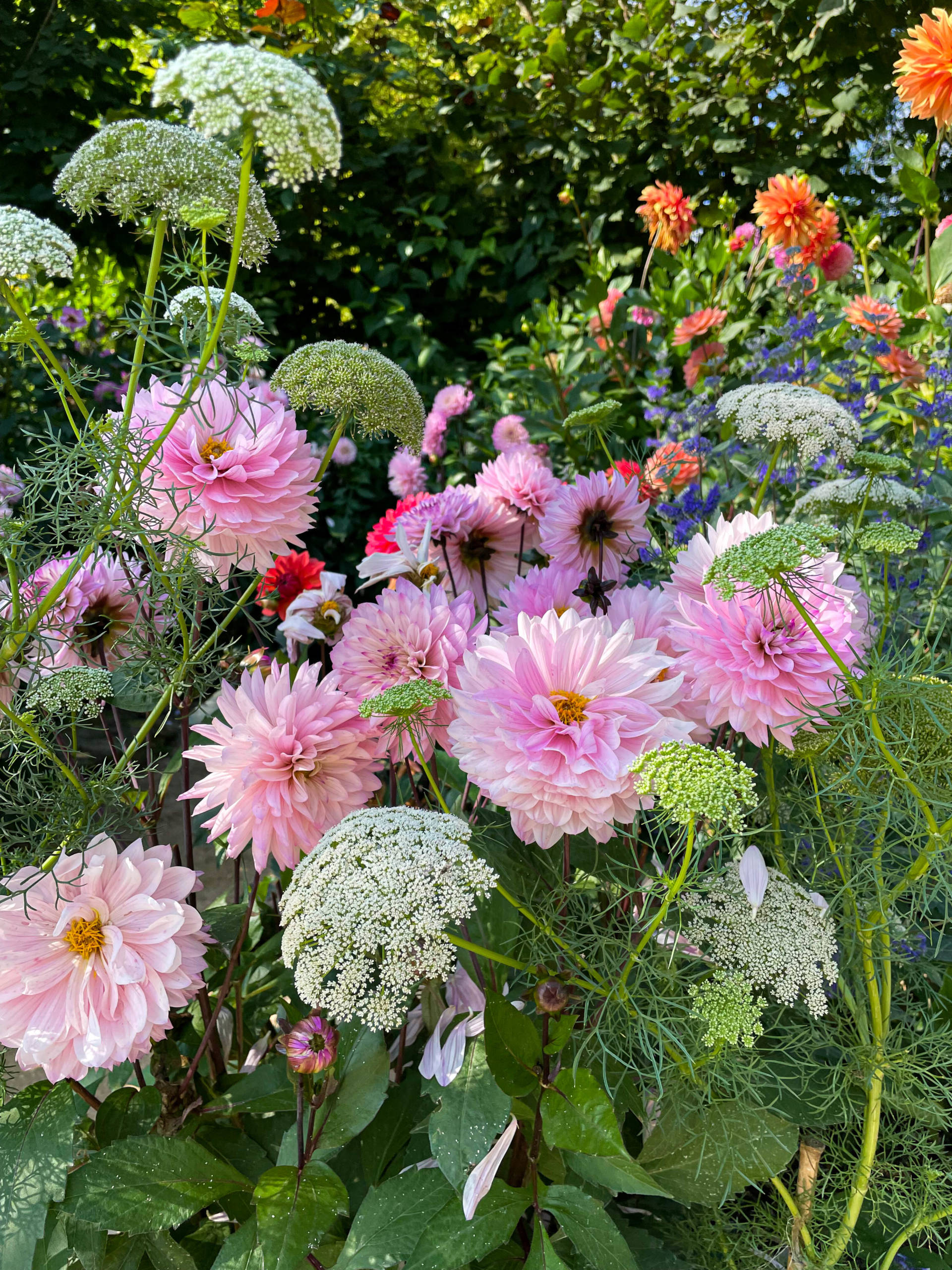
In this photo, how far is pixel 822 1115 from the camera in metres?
0.76

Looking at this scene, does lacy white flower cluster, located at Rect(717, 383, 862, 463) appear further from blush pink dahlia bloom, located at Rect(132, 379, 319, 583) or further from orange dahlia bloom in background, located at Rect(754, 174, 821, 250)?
orange dahlia bloom in background, located at Rect(754, 174, 821, 250)

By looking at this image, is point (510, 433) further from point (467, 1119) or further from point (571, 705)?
point (467, 1119)

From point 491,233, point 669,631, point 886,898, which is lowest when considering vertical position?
point 491,233

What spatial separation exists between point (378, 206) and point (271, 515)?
10.1ft

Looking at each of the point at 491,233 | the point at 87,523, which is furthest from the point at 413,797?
the point at 491,233

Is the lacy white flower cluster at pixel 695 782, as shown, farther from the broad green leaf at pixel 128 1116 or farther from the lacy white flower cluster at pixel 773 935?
the broad green leaf at pixel 128 1116

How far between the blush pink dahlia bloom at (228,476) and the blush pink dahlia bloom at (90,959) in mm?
261

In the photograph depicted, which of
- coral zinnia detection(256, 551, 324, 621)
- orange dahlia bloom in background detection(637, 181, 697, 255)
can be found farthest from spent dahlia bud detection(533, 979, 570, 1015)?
orange dahlia bloom in background detection(637, 181, 697, 255)

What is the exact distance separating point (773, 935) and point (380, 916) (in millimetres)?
280

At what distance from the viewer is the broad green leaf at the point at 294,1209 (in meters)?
0.64

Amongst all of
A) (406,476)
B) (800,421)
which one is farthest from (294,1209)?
(406,476)

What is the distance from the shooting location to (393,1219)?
67cm

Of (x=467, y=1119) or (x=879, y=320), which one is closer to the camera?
(x=467, y=1119)

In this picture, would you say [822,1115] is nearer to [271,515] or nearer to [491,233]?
[271,515]
